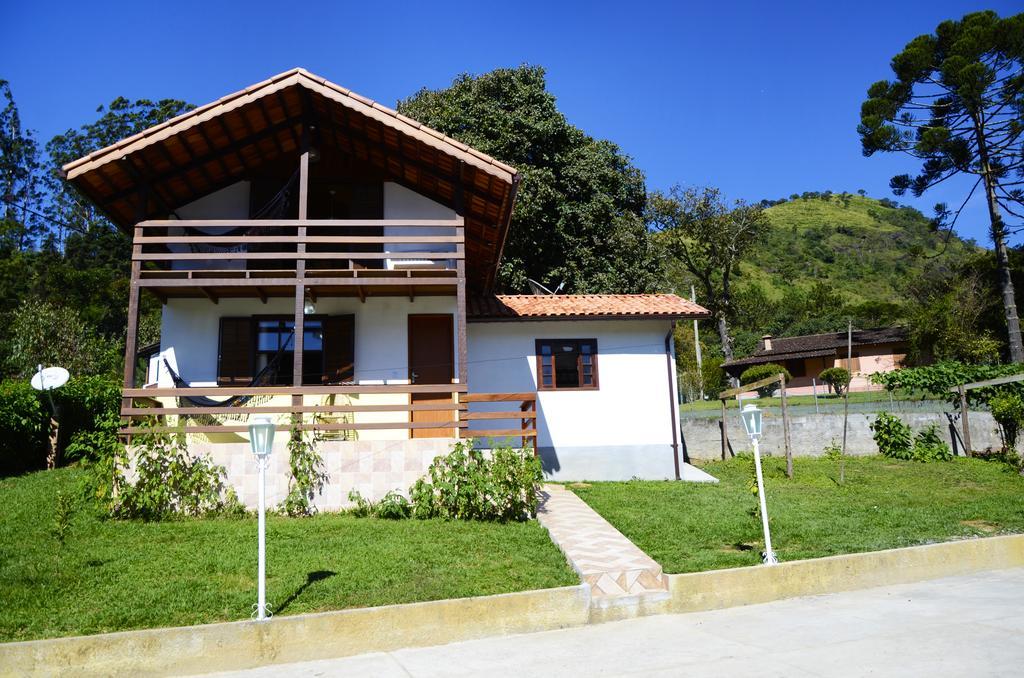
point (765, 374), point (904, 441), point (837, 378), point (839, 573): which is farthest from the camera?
point (765, 374)

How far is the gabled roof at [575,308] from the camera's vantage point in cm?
1560

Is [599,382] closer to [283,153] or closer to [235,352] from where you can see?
[235,352]

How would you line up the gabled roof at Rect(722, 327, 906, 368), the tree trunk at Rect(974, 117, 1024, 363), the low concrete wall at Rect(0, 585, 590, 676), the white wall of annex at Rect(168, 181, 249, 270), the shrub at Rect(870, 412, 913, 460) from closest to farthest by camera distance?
the low concrete wall at Rect(0, 585, 590, 676)
the white wall of annex at Rect(168, 181, 249, 270)
the shrub at Rect(870, 412, 913, 460)
the tree trunk at Rect(974, 117, 1024, 363)
the gabled roof at Rect(722, 327, 906, 368)

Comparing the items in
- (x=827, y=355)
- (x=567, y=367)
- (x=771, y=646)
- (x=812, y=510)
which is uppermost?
(x=827, y=355)

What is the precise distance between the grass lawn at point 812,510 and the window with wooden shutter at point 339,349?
17.6 ft

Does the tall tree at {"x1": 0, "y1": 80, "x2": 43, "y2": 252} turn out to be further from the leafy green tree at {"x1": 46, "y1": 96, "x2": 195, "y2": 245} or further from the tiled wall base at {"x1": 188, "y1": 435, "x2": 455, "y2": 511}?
the tiled wall base at {"x1": 188, "y1": 435, "x2": 455, "y2": 511}

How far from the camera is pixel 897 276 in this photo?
79438 millimetres

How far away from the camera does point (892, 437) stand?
18281 millimetres

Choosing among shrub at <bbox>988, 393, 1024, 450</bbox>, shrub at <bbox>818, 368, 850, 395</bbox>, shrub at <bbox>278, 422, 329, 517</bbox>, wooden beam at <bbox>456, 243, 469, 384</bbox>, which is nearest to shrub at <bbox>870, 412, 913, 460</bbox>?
shrub at <bbox>988, 393, 1024, 450</bbox>

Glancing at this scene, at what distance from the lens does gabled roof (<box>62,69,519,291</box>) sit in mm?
12320

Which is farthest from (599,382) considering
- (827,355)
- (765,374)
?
(827,355)

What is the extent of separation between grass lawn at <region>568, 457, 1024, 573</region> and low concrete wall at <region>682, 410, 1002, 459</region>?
83.5 inches

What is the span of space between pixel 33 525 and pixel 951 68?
2909 centimetres

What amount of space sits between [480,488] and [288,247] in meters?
7.25
